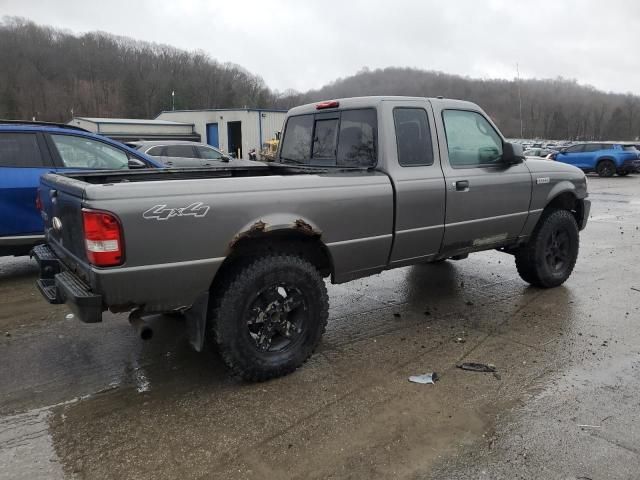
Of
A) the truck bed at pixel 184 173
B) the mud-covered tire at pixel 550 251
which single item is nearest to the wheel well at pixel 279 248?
the truck bed at pixel 184 173

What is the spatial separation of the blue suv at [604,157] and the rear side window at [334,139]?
78.6ft

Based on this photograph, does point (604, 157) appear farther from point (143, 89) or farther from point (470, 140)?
point (143, 89)

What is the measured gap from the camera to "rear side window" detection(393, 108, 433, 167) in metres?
4.25

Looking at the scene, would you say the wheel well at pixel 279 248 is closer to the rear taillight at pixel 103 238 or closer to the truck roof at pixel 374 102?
the rear taillight at pixel 103 238

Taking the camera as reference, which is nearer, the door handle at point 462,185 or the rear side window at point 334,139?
the rear side window at point 334,139

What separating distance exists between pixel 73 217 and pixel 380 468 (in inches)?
91.8

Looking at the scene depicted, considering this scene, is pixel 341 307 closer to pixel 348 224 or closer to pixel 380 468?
pixel 348 224

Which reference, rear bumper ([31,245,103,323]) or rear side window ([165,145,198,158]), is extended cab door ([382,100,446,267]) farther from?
rear side window ([165,145,198,158])

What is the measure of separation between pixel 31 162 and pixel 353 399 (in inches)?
183

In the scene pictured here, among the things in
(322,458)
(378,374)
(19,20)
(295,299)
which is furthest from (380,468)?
(19,20)

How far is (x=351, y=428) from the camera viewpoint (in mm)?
3025

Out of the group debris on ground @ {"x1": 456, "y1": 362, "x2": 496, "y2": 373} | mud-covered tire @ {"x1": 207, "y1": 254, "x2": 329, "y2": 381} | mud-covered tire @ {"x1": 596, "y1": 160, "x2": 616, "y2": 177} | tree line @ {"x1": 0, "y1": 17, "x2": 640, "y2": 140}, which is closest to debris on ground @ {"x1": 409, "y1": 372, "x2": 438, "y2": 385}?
debris on ground @ {"x1": 456, "y1": 362, "x2": 496, "y2": 373}

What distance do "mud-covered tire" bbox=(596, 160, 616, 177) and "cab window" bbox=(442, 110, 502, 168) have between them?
2394 cm

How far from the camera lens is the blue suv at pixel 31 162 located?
217 inches
